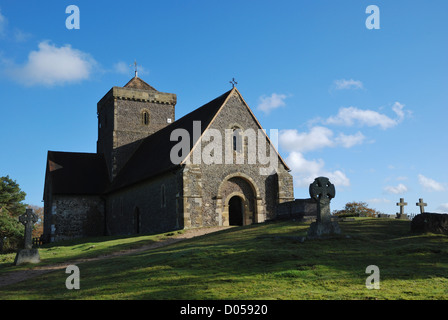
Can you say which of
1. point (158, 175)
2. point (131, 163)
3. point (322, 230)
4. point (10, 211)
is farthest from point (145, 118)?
point (322, 230)

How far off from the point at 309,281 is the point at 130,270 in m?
5.56

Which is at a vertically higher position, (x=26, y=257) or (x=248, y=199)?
(x=248, y=199)

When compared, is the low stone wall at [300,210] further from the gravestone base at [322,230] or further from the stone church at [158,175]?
the gravestone base at [322,230]

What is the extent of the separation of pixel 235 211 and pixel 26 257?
14.0 meters

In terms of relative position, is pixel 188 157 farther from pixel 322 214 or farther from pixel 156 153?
pixel 322 214

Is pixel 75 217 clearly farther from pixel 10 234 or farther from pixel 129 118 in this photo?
pixel 129 118

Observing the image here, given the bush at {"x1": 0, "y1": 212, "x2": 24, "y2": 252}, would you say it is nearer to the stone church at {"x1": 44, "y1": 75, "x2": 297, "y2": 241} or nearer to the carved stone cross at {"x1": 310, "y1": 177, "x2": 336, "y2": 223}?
the stone church at {"x1": 44, "y1": 75, "x2": 297, "y2": 241}

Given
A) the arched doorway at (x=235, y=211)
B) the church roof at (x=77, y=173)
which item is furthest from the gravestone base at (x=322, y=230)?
the church roof at (x=77, y=173)

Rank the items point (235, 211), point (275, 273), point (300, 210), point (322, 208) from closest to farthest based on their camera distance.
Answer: point (275, 273) → point (322, 208) → point (300, 210) → point (235, 211)

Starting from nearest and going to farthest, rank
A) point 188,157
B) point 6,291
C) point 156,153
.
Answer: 1. point 6,291
2. point 188,157
3. point 156,153

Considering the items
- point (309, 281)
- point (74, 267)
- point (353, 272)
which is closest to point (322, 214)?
point (353, 272)

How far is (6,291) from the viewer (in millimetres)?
11805

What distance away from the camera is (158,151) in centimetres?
3231

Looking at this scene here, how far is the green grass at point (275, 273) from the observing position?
868 cm
